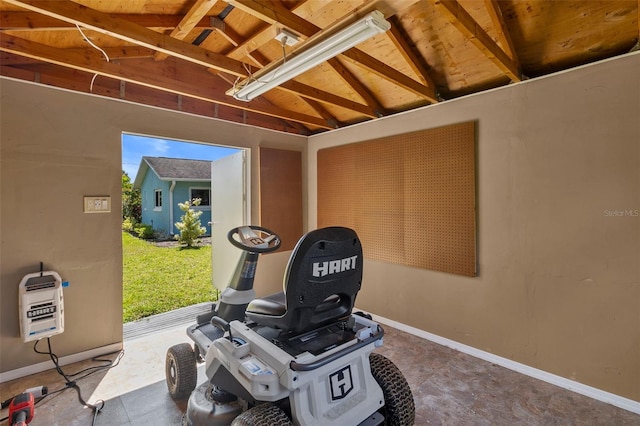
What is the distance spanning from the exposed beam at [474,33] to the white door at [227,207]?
2.66 meters

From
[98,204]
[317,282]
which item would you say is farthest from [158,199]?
[317,282]

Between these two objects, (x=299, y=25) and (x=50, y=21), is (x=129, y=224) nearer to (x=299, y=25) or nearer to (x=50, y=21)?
(x=50, y=21)

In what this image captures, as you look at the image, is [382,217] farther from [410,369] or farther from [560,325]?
[560,325]

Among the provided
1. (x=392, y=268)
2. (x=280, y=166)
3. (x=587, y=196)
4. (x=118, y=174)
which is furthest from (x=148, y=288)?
(x=587, y=196)

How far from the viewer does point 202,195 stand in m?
9.42

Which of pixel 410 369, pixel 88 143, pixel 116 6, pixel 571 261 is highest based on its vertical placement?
pixel 116 6

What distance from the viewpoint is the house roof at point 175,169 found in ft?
29.7

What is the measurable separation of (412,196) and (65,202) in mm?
3193

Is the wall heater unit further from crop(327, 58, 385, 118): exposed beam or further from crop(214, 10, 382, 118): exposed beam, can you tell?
crop(327, 58, 385, 118): exposed beam

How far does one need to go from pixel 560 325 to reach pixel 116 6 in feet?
12.7

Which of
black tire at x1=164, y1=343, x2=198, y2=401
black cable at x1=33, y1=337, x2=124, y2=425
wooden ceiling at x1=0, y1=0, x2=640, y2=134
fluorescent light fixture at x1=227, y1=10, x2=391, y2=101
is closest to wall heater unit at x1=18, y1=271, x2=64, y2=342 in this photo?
black cable at x1=33, y1=337, x2=124, y2=425

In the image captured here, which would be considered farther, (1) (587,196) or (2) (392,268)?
(2) (392,268)

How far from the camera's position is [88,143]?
2504mm

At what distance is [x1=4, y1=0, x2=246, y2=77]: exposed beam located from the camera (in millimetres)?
1453
